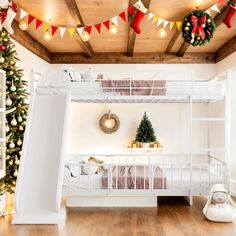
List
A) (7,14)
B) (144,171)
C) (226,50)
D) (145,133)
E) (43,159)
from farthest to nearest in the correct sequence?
(145,133), (226,50), (144,171), (43,159), (7,14)

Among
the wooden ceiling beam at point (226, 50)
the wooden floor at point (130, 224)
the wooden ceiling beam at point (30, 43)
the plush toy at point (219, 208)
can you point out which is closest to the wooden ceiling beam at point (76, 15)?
the wooden ceiling beam at point (30, 43)

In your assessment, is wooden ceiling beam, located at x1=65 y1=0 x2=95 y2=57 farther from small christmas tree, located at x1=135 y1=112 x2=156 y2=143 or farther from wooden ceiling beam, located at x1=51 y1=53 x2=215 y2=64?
small christmas tree, located at x1=135 y1=112 x2=156 y2=143

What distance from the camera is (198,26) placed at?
17.2 ft

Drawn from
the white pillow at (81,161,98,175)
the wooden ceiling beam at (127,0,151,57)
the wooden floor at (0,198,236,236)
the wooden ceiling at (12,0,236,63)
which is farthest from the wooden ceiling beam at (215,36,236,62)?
the white pillow at (81,161,98,175)

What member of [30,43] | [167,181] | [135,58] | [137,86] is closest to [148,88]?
[137,86]

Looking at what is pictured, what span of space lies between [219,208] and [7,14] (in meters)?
3.78

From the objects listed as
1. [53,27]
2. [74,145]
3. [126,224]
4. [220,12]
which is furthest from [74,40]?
[126,224]

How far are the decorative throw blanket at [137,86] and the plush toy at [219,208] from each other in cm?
171

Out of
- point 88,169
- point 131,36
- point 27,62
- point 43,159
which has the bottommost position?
point 88,169

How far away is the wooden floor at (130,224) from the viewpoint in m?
4.35

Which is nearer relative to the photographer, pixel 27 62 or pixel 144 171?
pixel 144 171

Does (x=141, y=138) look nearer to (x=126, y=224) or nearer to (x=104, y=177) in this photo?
(x=104, y=177)

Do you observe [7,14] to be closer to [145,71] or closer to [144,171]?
[144,171]

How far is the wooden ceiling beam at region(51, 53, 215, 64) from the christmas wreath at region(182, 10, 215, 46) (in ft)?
8.83
